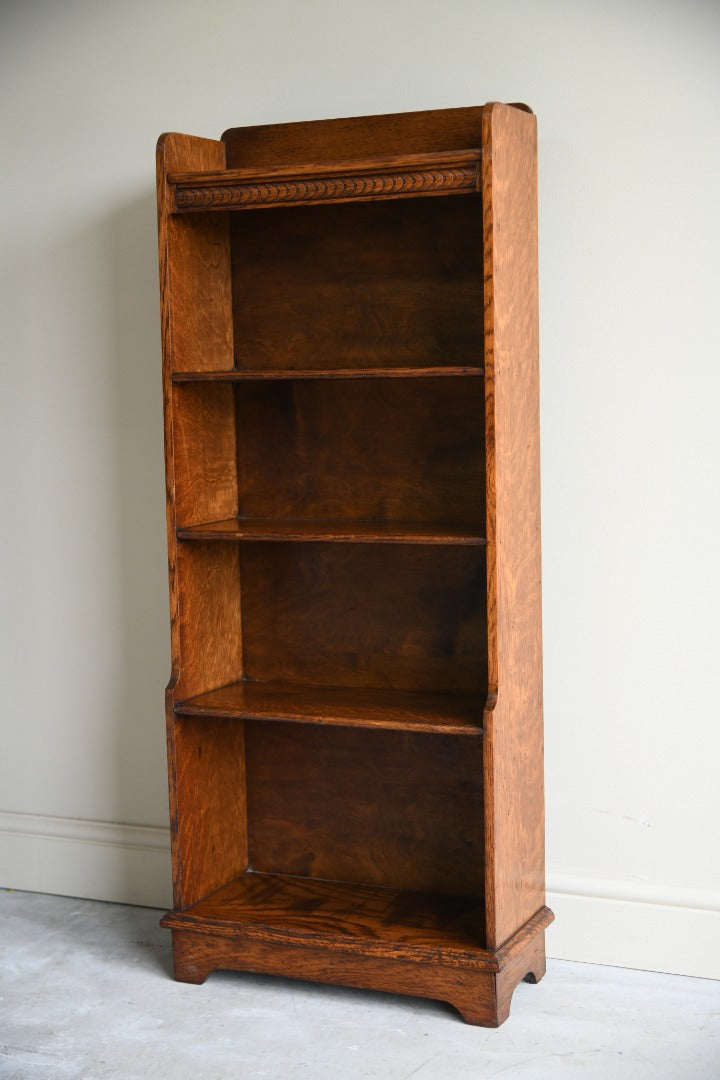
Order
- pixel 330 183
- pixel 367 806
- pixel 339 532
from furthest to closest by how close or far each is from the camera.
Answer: pixel 367 806
pixel 339 532
pixel 330 183

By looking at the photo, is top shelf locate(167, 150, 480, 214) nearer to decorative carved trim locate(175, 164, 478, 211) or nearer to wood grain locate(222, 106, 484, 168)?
decorative carved trim locate(175, 164, 478, 211)

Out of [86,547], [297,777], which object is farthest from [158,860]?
[86,547]

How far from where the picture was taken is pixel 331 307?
10.7 feet

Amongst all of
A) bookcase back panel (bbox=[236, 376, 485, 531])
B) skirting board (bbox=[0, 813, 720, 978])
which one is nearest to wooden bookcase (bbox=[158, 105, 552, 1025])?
bookcase back panel (bbox=[236, 376, 485, 531])

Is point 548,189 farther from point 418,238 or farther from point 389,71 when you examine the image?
point 389,71

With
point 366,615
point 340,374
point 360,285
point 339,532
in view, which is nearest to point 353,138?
point 360,285

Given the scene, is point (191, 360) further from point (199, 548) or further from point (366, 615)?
point (366, 615)

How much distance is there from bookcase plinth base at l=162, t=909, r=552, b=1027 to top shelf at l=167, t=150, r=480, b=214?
1729 millimetres

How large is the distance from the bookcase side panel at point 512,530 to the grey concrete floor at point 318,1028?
0.24 meters

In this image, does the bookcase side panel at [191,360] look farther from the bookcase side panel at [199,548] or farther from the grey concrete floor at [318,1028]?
the grey concrete floor at [318,1028]

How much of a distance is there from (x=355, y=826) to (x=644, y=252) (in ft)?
5.40

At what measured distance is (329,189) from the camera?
2.89 meters

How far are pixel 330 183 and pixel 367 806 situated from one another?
5.23 ft

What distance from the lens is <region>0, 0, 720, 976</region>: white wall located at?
3.03 m
